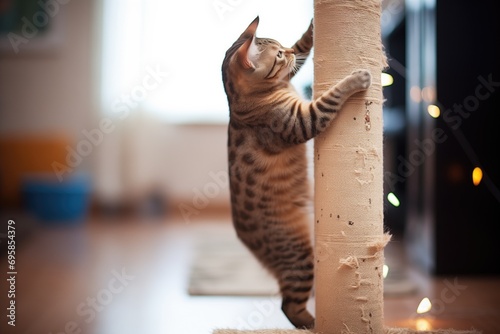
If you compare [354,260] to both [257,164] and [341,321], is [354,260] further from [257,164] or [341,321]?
[257,164]

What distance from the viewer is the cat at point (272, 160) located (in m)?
1.30

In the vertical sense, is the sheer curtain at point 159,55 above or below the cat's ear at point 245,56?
above

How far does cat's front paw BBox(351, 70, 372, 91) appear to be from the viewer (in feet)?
4.02

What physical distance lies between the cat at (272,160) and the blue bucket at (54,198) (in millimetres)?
2514

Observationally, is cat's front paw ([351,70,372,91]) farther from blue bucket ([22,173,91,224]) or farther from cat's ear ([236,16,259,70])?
blue bucket ([22,173,91,224])

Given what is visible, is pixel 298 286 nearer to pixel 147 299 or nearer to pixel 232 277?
pixel 147 299

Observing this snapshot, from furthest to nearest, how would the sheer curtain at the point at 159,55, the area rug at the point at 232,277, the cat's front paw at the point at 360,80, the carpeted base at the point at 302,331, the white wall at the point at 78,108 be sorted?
the white wall at the point at 78,108 < the sheer curtain at the point at 159,55 < the area rug at the point at 232,277 < the carpeted base at the point at 302,331 < the cat's front paw at the point at 360,80

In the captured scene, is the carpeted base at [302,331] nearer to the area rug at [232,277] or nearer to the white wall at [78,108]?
the area rug at [232,277]

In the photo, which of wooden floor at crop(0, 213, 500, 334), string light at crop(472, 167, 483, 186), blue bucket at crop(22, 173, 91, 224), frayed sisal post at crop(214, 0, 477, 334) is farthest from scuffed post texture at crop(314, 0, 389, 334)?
blue bucket at crop(22, 173, 91, 224)

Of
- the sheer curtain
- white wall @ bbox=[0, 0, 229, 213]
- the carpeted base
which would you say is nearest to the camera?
the carpeted base

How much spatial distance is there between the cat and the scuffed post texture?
0.08 m

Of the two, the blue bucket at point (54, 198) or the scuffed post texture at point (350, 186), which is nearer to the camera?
the scuffed post texture at point (350, 186)

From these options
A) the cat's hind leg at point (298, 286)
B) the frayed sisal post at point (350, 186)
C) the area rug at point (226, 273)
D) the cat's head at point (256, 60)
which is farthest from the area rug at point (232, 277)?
the cat's head at point (256, 60)

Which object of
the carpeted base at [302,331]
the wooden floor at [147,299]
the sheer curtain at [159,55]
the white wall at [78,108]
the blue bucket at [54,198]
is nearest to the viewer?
the carpeted base at [302,331]
